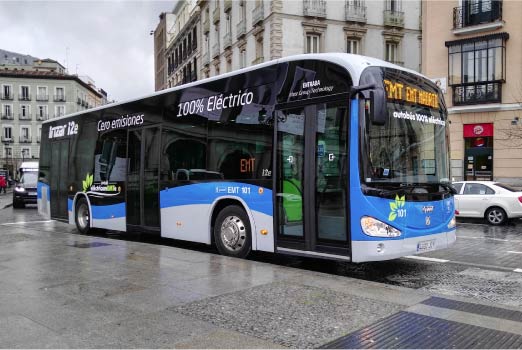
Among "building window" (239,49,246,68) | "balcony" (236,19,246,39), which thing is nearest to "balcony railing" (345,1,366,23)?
"balcony" (236,19,246,39)

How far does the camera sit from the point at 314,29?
1362 inches

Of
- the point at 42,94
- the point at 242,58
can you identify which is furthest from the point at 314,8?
the point at 42,94

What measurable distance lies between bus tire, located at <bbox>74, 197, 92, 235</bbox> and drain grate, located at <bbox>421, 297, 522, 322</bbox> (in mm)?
9871

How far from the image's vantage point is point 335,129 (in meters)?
7.28

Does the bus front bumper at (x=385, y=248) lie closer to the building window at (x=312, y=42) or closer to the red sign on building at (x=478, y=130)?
the red sign on building at (x=478, y=130)

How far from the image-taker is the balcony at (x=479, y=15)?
82.9 feet

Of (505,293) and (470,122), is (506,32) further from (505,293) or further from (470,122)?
(505,293)

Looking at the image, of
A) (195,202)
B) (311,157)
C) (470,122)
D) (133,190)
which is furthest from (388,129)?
(470,122)

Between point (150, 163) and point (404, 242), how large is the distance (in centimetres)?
593

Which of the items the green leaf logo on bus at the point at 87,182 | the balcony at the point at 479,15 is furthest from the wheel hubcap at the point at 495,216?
the balcony at the point at 479,15

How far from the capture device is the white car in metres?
15.7

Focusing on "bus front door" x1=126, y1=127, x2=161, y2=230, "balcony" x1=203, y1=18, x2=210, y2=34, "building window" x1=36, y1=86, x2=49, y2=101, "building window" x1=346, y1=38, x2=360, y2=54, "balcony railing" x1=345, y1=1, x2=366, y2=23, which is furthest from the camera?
"building window" x1=36, y1=86, x2=49, y2=101

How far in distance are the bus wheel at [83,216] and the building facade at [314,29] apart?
22.4 meters

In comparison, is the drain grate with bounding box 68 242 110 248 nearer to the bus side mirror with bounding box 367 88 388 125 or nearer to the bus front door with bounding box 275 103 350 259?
the bus front door with bounding box 275 103 350 259
